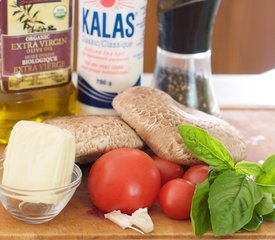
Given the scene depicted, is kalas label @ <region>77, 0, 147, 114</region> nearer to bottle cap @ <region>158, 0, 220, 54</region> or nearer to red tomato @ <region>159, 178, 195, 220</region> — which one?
bottle cap @ <region>158, 0, 220, 54</region>

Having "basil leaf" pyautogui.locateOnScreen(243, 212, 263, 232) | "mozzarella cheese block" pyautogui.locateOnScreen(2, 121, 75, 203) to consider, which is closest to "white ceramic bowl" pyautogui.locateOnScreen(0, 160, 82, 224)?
"mozzarella cheese block" pyautogui.locateOnScreen(2, 121, 75, 203)

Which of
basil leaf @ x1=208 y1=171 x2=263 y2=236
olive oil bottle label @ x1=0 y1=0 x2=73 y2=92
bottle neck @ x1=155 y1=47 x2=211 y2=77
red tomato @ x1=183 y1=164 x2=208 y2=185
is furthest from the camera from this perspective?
bottle neck @ x1=155 y1=47 x2=211 y2=77

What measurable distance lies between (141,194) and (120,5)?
351 mm

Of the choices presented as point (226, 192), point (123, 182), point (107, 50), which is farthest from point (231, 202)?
point (107, 50)

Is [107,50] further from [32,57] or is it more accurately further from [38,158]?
[38,158]

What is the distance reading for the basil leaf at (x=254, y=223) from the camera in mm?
1021

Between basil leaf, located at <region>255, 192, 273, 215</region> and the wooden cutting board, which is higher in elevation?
basil leaf, located at <region>255, 192, 273, 215</region>

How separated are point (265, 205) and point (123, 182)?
0.19 m

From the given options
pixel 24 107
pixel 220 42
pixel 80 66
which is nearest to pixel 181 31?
pixel 80 66

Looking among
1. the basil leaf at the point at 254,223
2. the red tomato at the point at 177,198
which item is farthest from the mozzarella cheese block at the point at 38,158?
the basil leaf at the point at 254,223

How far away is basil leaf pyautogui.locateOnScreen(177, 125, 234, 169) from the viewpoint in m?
1.05

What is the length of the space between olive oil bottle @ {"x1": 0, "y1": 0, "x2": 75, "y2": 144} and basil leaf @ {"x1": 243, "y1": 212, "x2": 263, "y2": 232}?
463 mm

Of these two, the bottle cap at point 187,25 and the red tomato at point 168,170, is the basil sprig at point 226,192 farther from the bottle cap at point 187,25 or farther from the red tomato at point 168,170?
the bottle cap at point 187,25

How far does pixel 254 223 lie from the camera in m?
1.03
